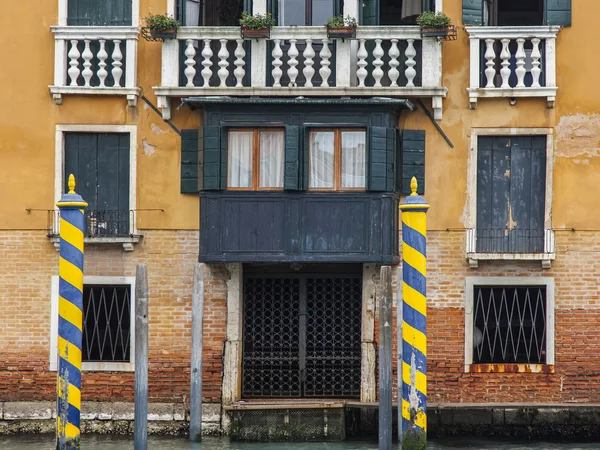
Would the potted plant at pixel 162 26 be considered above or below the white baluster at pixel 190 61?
above

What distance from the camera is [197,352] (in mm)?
17547

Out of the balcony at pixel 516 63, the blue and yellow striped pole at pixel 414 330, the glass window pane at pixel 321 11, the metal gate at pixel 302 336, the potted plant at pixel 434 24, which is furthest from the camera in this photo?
the metal gate at pixel 302 336

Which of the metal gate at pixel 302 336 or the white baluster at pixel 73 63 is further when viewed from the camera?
the metal gate at pixel 302 336

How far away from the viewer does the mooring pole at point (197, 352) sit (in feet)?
57.6

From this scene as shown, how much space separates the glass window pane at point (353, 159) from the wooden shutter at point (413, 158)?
1.95ft

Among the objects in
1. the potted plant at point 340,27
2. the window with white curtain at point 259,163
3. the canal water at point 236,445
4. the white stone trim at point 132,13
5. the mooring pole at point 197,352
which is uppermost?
the white stone trim at point 132,13

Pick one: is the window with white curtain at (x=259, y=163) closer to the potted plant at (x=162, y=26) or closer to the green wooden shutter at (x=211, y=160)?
the green wooden shutter at (x=211, y=160)

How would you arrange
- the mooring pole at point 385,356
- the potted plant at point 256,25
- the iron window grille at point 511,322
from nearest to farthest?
1. the mooring pole at point 385,356
2. the potted plant at point 256,25
3. the iron window grille at point 511,322

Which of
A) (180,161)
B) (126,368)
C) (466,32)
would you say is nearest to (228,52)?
(180,161)

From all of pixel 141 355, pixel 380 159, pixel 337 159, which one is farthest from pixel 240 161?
pixel 141 355

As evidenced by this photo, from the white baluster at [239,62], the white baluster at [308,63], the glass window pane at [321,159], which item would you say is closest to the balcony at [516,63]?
the glass window pane at [321,159]

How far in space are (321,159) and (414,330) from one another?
414cm

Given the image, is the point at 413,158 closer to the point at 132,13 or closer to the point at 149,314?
the point at 149,314

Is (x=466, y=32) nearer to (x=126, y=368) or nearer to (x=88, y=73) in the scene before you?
(x=88, y=73)
